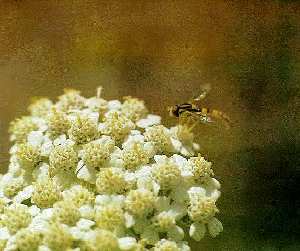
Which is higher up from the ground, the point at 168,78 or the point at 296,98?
the point at 168,78

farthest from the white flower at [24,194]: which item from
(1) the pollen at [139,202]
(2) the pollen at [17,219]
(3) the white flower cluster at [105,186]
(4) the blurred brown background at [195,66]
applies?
(4) the blurred brown background at [195,66]

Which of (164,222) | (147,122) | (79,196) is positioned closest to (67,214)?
(79,196)

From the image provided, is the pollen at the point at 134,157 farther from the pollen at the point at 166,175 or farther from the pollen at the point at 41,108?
the pollen at the point at 41,108

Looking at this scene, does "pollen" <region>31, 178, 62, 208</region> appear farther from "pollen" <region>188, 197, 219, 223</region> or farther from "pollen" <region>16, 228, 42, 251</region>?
"pollen" <region>188, 197, 219, 223</region>

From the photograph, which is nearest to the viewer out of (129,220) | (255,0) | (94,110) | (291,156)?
(129,220)

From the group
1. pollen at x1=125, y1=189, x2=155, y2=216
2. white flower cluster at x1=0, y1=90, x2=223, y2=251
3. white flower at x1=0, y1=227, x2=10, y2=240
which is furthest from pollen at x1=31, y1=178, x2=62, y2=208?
pollen at x1=125, y1=189, x2=155, y2=216

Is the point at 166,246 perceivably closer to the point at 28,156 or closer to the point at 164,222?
the point at 164,222

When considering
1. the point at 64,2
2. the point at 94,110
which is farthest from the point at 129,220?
the point at 64,2

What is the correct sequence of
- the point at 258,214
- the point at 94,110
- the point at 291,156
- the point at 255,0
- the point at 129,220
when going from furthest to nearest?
the point at 255,0, the point at 291,156, the point at 258,214, the point at 94,110, the point at 129,220

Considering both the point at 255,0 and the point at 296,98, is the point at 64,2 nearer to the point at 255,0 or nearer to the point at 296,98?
the point at 255,0
